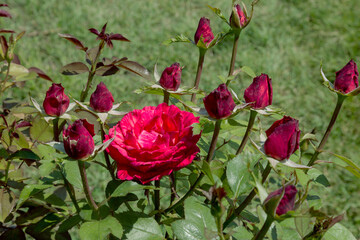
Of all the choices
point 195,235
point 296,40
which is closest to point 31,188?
point 195,235

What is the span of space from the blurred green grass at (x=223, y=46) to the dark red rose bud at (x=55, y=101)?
1514 mm

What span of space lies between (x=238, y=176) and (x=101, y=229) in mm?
237

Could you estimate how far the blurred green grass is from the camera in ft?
7.91

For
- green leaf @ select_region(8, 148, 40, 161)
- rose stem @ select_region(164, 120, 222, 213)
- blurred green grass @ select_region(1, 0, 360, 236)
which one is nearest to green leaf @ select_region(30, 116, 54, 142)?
green leaf @ select_region(8, 148, 40, 161)

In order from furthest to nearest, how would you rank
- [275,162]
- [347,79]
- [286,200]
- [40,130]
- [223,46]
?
[223,46], [40,130], [347,79], [275,162], [286,200]

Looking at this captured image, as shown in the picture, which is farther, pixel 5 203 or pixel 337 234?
pixel 5 203

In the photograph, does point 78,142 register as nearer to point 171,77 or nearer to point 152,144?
point 152,144

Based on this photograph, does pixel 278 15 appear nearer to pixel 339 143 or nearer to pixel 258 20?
pixel 258 20

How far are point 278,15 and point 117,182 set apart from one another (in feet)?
8.52

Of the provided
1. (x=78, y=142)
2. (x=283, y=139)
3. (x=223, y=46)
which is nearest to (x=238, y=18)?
(x=283, y=139)

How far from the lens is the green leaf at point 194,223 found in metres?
0.69

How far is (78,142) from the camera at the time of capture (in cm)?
64

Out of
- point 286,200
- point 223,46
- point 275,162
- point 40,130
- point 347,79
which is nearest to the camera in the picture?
point 286,200

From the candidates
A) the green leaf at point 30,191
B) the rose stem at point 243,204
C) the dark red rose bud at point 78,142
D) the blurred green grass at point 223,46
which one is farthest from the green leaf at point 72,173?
the blurred green grass at point 223,46
